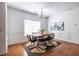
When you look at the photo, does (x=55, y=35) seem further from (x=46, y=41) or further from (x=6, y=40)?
(x=6, y=40)

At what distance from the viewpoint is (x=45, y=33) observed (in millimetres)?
1775

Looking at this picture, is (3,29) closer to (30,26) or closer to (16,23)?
(16,23)

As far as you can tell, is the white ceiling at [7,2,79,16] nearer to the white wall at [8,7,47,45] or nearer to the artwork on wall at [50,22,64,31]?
the white wall at [8,7,47,45]

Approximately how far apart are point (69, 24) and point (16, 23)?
1138mm

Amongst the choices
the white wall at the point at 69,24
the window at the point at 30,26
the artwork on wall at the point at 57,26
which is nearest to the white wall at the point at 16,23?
the window at the point at 30,26

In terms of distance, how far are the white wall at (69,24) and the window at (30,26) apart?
29 cm

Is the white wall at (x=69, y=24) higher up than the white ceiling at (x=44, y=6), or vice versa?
the white ceiling at (x=44, y=6)

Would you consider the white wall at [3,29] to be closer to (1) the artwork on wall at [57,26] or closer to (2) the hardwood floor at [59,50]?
(2) the hardwood floor at [59,50]

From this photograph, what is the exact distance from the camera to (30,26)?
181 cm

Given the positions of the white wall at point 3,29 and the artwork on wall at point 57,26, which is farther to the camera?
the artwork on wall at point 57,26

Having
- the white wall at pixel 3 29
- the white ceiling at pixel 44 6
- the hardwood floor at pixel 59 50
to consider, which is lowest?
the hardwood floor at pixel 59 50

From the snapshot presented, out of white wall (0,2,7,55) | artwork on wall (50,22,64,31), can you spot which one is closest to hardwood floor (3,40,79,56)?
white wall (0,2,7,55)

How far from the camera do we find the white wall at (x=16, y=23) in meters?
1.69

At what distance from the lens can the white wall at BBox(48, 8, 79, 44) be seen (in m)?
1.71
